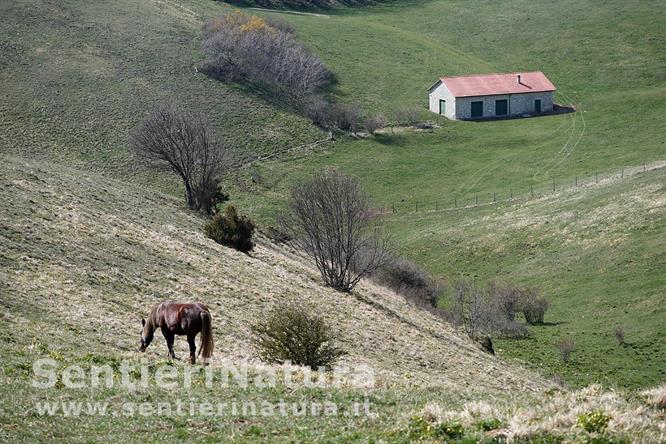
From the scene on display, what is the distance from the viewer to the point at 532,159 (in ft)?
285

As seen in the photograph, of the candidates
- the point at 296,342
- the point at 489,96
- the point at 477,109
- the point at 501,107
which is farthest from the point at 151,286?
the point at 501,107

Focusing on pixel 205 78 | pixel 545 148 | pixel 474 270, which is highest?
pixel 205 78

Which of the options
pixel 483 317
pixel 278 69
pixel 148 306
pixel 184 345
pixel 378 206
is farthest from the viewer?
pixel 278 69

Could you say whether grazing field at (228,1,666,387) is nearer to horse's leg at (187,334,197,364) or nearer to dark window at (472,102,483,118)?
dark window at (472,102,483,118)

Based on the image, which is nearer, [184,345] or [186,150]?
[184,345]

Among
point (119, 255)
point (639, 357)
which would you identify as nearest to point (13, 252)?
point (119, 255)

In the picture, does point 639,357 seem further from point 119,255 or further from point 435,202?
point 435,202

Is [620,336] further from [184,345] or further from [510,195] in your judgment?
[510,195]

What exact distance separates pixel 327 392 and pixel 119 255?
1980cm

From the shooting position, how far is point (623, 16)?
4951 inches

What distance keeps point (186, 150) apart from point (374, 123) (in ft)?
119

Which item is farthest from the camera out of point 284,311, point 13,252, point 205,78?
point 205,78

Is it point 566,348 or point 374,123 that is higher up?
point 374,123

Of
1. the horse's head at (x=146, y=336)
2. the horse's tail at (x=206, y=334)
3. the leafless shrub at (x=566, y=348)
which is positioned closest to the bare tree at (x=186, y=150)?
the leafless shrub at (x=566, y=348)
